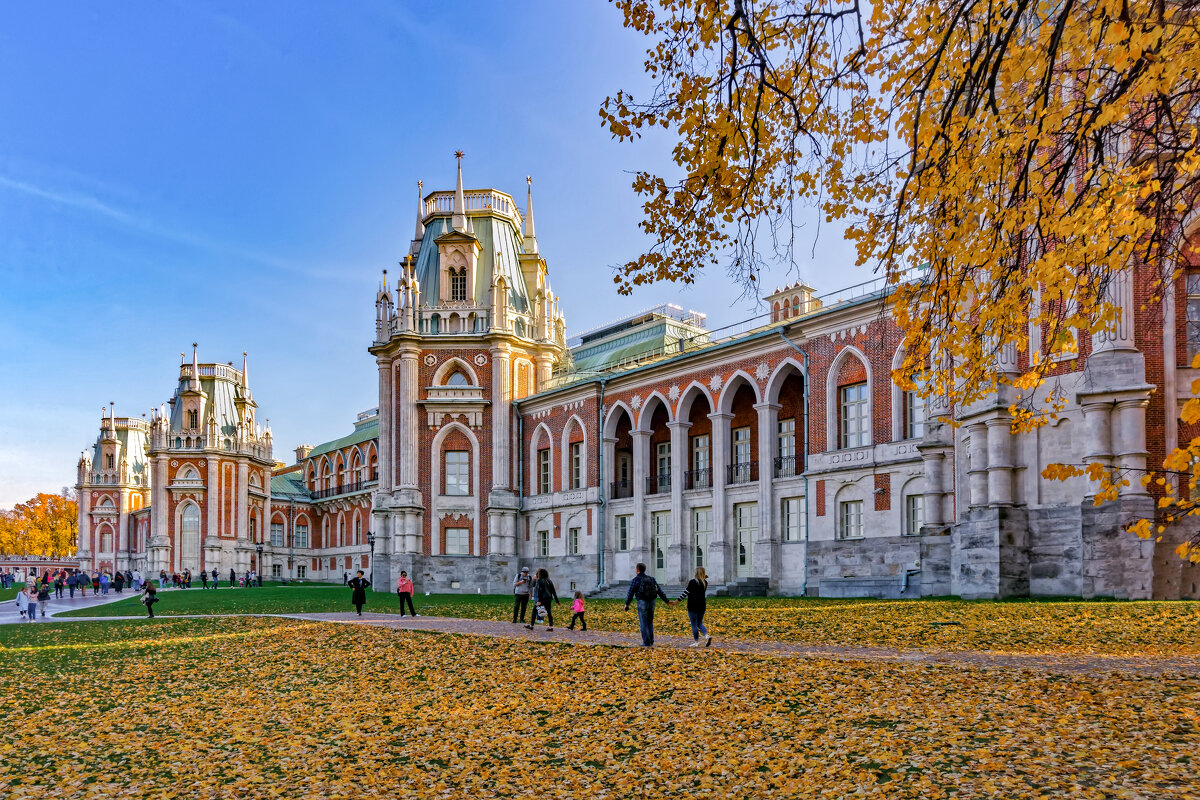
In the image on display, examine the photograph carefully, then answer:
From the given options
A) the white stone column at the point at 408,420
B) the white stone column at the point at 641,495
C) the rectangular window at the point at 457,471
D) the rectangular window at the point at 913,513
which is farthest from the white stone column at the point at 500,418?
the rectangular window at the point at 913,513

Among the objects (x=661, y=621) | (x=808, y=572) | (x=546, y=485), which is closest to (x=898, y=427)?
(x=808, y=572)

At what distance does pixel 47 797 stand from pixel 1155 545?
19.4 meters

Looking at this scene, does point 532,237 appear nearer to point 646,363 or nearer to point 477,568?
point 646,363

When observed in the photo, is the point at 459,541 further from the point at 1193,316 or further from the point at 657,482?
the point at 1193,316

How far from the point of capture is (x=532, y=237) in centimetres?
5122

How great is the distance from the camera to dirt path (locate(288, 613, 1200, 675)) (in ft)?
38.1

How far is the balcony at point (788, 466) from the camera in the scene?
3484cm

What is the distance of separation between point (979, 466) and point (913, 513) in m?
7.35

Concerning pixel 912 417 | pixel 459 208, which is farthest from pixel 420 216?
pixel 912 417

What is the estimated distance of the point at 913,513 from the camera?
2977cm

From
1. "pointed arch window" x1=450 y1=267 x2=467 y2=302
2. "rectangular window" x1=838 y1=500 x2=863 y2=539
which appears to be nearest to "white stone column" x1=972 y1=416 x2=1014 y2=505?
"rectangular window" x1=838 y1=500 x2=863 y2=539

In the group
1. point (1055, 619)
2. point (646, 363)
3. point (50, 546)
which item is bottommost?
point (50, 546)

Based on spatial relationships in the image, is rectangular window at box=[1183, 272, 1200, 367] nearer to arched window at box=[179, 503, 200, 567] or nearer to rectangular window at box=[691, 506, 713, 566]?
rectangular window at box=[691, 506, 713, 566]

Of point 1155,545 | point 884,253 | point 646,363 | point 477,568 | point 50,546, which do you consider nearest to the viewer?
point 884,253
